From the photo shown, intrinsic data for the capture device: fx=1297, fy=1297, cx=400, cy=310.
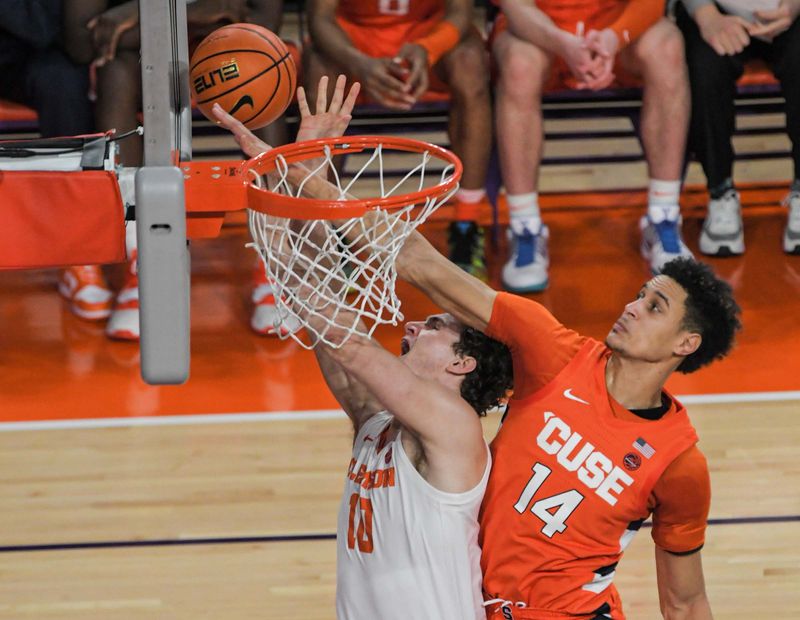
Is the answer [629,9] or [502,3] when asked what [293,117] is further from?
[629,9]

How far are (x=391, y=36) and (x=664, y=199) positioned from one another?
59.2 inches

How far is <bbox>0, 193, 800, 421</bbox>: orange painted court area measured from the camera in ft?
17.2

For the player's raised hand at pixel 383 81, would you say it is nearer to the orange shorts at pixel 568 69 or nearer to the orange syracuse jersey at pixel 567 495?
the orange shorts at pixel 568 69

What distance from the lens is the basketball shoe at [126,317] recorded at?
571 centimetres

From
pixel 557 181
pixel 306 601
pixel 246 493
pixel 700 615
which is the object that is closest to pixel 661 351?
pixel 700 615

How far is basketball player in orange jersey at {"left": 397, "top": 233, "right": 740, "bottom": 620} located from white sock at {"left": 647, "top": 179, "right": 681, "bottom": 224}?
111 inches

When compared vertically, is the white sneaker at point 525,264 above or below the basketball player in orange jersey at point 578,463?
below

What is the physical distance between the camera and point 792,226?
20.9 ft

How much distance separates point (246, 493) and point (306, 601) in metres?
0.66

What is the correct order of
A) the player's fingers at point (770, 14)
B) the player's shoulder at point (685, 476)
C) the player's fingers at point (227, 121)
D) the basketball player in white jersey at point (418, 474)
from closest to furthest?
the basketball player in white jersey at point (418, 474) < the player's shoulder at point (685, 476) < the player's fingers at point (227, 121) < the player's fingers at point (770, 14)

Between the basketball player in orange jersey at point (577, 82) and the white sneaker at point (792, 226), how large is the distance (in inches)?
24.1

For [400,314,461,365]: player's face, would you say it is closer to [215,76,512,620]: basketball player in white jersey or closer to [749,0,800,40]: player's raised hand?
[215,76,512,620]: basketball player in white jersey

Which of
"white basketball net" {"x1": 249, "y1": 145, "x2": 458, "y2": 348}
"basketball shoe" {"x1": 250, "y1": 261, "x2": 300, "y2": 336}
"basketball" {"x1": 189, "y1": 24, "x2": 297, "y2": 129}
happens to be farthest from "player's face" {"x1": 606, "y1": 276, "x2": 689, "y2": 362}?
"basketball shoe" {"x1": 250, "y1": 261, "x2": 300, "y2": 336}

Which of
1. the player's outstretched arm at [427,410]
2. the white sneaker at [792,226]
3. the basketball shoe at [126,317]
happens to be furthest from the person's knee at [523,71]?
the player's outstretched arm at [427,410]
